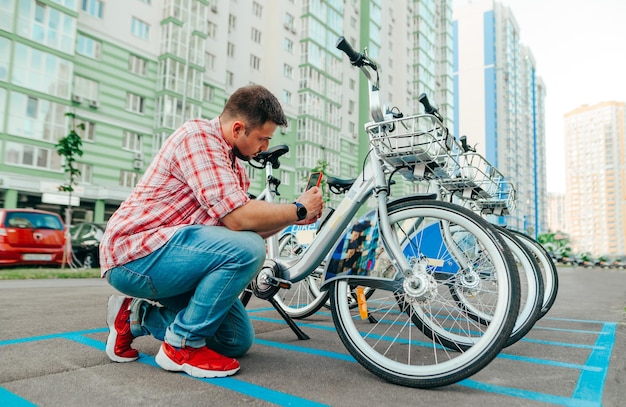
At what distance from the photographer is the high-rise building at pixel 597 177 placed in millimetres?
113312

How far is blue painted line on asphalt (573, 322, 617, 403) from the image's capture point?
1846mm

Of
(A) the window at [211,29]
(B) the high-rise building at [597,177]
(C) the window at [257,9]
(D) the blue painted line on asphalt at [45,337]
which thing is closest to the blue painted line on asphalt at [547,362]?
(D) the blue painted line on asphalt at [45,337]

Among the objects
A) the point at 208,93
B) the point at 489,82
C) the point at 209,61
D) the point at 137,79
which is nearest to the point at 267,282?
the point at 137,79

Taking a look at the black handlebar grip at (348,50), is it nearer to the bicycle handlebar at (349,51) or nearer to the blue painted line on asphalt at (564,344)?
the bicycle handlebar at (349,51)

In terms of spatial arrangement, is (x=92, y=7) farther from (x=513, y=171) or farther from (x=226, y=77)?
(x=513, y=171)

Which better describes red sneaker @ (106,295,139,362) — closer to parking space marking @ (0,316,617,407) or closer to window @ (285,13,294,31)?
parking space marking @ (0,316,617,407)

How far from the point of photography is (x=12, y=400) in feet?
5.41

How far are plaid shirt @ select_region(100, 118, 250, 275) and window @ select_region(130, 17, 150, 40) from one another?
23656 mm

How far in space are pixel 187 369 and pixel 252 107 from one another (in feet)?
4.19

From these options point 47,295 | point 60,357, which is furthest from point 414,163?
point 47,295

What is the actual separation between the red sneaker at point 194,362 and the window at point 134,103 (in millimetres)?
22964

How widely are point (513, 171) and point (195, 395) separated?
91565 mm

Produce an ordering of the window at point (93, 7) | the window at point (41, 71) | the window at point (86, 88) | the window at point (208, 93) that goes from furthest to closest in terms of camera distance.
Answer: the window at point (208, 93), the window at point (93, 7), the window at point (86, 88), the window at point (41, 71)

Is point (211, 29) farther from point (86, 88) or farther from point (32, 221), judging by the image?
point (32, 221)
